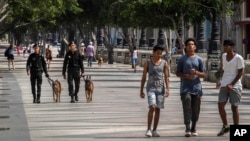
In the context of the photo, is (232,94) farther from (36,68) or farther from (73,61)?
(36,68)

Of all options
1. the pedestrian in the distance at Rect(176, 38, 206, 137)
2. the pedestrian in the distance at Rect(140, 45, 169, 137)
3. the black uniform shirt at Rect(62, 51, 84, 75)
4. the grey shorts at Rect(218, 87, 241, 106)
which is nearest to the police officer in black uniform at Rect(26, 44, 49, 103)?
the black uniform shirt at Rect(62, 51, 84, 75)

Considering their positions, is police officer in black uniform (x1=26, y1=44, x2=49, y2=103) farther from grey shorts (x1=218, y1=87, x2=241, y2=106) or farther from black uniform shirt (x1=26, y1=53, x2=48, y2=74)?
grey shorts (x1=218, y1=87, x2=241, y2=106)

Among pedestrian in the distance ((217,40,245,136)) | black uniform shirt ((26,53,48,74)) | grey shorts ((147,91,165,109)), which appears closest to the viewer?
pedestrian in the distance ((217,40,245,136))

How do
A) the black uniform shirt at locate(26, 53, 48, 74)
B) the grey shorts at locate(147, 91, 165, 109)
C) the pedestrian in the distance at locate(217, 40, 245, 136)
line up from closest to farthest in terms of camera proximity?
the pedestrian in the distance at locate(217, 40, 245, 136) < the grey shorts at locate(147, 91, 165, 109) < the black uniform shirt at locate(26, 53, 48, 74)

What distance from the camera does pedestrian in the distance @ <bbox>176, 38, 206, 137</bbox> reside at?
15.6 meters

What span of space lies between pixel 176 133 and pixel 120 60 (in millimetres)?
57804

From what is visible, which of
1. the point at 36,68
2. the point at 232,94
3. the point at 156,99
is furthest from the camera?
the point at 36,68

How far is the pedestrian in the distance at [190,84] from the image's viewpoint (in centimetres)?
1562

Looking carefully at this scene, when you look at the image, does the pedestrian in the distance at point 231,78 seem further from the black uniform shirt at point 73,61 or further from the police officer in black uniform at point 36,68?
the police officer in black uniform at point 36,68

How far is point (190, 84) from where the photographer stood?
15.7 metres

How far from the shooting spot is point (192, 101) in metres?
15.8

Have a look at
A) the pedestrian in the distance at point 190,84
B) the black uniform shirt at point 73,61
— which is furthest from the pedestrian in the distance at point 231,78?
the black uniform shirt at point 73,61

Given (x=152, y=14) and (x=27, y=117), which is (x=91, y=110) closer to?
(x=27, y=117)

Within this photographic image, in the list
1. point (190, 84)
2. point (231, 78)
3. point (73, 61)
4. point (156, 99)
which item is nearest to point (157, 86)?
point (156, 99)
